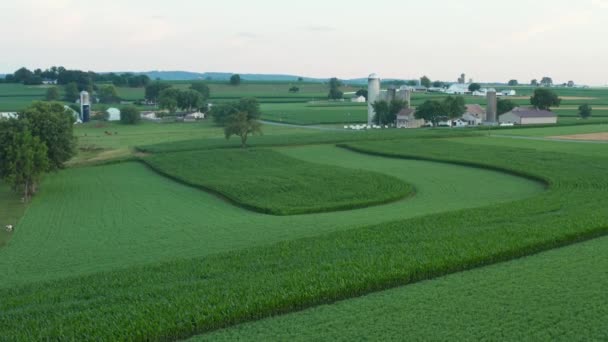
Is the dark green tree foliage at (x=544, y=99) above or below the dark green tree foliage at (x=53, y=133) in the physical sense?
above

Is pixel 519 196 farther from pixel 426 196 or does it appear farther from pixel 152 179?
pixel 152 179

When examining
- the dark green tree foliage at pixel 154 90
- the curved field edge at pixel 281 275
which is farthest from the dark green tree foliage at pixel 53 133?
the dark green tree foliage at pixel 154 90

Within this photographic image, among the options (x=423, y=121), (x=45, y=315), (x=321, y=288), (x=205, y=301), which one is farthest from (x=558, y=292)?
(x=423, y=121)

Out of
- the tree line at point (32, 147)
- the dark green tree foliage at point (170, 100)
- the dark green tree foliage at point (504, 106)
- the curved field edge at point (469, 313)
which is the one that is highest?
the dark green tree foliage at point (170, 100)

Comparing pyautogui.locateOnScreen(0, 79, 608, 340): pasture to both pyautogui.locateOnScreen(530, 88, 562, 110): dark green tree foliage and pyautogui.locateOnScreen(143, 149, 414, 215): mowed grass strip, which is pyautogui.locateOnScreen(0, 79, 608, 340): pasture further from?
pyautogui.locateOnScreen(530, 88, 562, 110): dark green tree foliage

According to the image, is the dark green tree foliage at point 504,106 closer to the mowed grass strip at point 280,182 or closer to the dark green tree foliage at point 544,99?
the dark green tree foliage at point 544,99

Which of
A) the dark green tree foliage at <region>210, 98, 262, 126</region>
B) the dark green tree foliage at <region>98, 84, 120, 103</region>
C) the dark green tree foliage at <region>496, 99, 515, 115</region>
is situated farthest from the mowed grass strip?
the dark green tree foliage at <region>98, 84, 120, 103</region>
